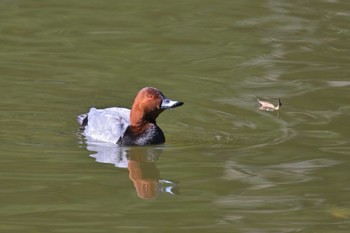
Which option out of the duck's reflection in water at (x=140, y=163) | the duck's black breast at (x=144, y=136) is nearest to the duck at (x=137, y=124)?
the duck's black breast at (x=144, y=136)

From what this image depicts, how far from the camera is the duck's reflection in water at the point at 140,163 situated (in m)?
9.30

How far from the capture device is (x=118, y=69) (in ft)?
45.9

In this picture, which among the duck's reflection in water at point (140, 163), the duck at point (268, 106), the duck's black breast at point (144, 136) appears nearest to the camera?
the duck's reflection in water at point (140, 163)

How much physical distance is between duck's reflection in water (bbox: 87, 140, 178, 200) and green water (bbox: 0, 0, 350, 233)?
3cm

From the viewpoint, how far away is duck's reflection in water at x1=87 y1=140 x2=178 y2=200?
30.5ft

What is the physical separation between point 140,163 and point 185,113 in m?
2.00

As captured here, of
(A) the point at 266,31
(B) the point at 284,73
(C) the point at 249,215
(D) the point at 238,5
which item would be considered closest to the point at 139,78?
(B) the point at 284,73

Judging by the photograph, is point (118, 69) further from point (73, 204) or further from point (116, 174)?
point (73, 204)

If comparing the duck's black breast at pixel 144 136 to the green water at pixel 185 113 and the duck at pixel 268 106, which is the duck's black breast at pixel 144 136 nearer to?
the green water at pixel 185 113

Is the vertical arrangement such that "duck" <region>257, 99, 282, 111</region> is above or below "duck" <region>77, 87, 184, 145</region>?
below

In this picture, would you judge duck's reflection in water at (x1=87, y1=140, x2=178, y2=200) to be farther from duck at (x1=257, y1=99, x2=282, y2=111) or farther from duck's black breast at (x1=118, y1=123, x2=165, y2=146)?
duck at (x1=257, y1=99, x2=282, y2=111)

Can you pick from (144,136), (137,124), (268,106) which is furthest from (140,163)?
(268,106)

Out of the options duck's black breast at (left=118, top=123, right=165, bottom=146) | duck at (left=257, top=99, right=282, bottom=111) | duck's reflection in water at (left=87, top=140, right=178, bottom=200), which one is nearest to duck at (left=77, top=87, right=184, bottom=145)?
duck's black breast at (left=118, top=123, right=165, bottom=146)

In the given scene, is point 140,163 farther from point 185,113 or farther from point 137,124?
point 185,113
